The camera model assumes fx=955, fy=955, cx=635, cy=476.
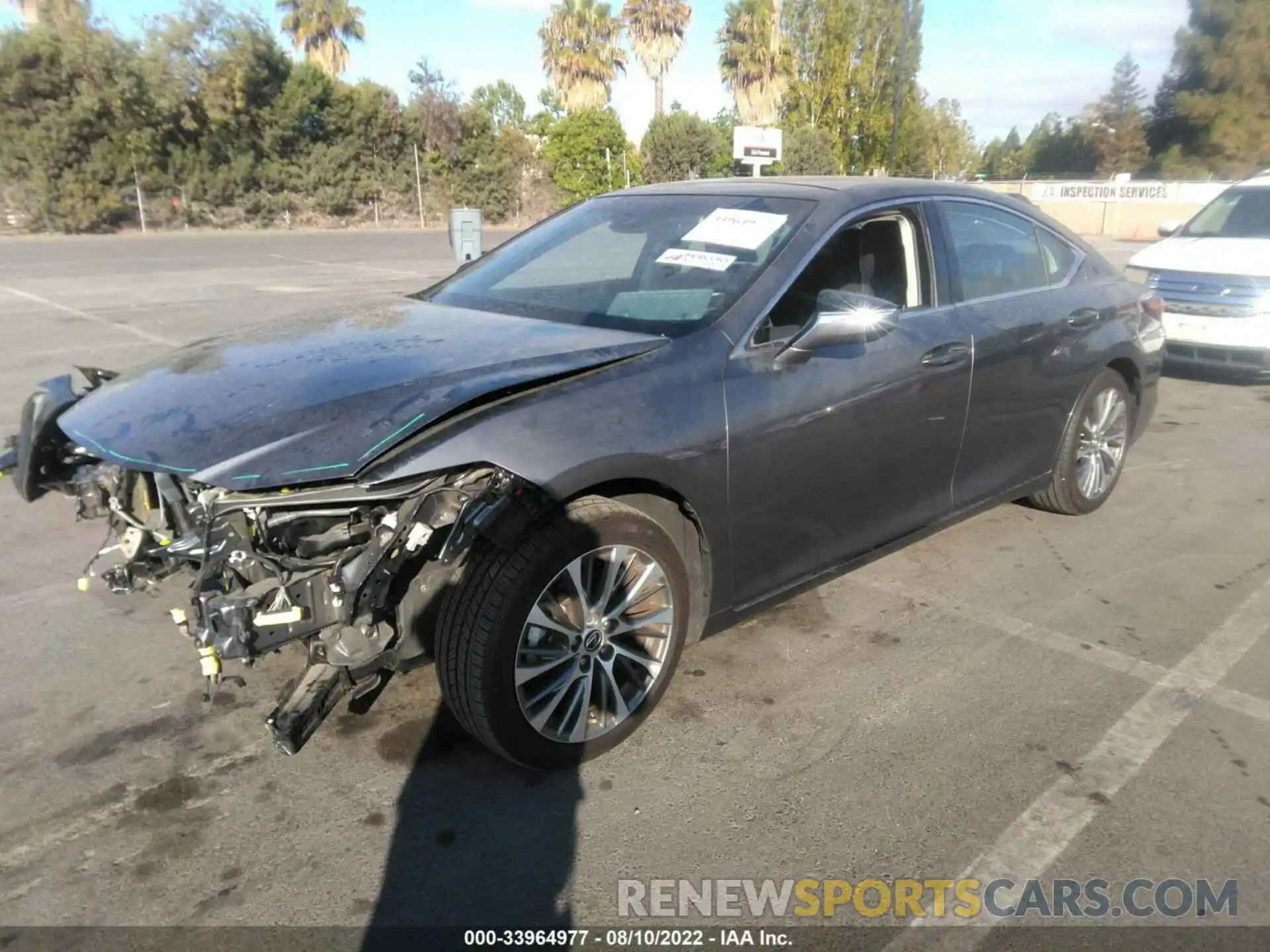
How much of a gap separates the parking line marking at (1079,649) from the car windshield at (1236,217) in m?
6.95

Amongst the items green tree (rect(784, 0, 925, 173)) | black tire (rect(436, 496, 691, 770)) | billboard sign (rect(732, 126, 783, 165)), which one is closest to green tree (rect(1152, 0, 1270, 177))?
green tree (rect(784, 0, 925, 173))

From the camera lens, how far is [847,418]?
3.43 meters

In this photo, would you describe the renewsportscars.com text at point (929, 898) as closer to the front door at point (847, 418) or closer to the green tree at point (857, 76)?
the front door at point (847, 418)

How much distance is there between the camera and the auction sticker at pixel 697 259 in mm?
3471

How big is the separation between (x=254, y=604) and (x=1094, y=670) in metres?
2.97

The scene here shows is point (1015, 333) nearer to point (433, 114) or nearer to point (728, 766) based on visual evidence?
point (728, 766)

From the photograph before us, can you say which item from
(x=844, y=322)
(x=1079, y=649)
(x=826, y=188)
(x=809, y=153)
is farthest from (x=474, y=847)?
(x=809, y=153)

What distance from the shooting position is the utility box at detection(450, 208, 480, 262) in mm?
8750

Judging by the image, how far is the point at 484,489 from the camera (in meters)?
2.60

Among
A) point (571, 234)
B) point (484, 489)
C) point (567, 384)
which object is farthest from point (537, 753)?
point (571, 234)

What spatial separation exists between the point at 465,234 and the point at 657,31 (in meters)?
37.9

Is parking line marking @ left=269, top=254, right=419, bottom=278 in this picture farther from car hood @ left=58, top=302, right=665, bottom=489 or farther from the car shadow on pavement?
the car shadow on pavement

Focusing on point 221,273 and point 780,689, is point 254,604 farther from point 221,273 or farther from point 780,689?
point 221,273

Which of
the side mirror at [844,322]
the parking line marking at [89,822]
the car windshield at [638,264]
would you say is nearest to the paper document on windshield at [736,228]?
the car windshield at [638,264]
